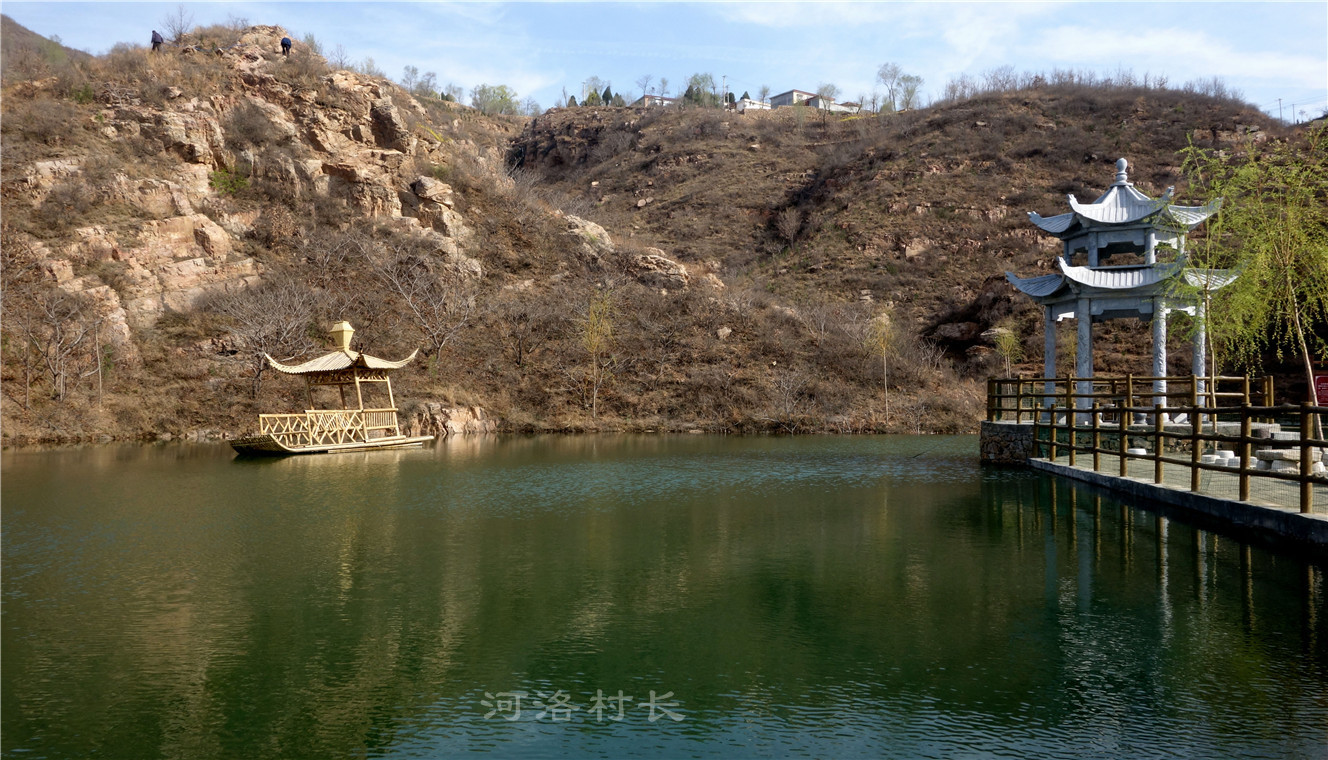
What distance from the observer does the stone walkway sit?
9.74 meters

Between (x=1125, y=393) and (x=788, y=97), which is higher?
(x=788, y=97)

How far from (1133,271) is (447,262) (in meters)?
A: 29.9

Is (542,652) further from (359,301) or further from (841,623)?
(359,301)

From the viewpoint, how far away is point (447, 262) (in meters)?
40.2

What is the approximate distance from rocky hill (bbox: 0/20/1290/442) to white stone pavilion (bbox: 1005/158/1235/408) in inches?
511

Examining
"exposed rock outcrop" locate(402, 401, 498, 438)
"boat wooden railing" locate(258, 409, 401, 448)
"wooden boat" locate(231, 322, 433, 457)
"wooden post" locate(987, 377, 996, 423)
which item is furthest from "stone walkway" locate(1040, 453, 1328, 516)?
"exposed rock outcrop" locate(402, 401, 498, 438)

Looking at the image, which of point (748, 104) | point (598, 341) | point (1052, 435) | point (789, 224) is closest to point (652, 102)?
point (748, 104)

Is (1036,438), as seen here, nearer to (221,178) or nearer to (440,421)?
(440,421)

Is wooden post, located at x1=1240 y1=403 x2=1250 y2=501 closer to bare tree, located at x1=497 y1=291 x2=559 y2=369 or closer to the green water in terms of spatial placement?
the green water

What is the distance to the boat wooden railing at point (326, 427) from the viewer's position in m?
22.4

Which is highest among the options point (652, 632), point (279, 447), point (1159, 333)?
point (1159, 333)

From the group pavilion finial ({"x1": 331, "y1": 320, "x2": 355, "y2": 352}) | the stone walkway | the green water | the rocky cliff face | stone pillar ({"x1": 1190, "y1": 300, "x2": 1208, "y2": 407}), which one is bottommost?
the green water

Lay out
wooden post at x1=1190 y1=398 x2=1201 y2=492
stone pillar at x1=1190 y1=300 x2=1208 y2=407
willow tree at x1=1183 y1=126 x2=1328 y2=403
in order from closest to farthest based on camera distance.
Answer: wooden post at x1=1190 y1=398 x2=1201 y2=492, willow tree at x1=1183 y1=126 x2=1328 y2=403, stone pillar at x1=1190 y1=300 x2=1208 y2=407

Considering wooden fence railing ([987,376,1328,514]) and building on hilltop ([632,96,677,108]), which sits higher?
building on hilltop ([632,96,677,108])
